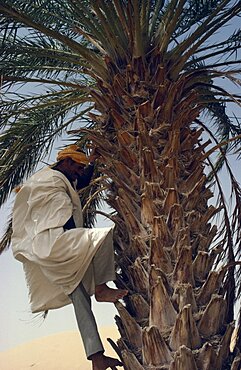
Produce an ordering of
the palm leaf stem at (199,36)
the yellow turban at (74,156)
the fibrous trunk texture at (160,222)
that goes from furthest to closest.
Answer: the palm leaf stem at (199,36)
the yellow turban at (74,156)
the fibrous trunk texture at (160,222)

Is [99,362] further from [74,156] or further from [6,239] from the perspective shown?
[6,239]

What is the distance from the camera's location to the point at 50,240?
14.4ft

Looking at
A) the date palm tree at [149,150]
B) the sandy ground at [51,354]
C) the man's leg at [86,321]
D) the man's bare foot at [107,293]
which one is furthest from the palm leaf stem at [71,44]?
the sandy ground at [51,354]

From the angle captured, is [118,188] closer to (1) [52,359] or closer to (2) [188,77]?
(2) [188,77]

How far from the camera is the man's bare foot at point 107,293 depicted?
453 centimetres

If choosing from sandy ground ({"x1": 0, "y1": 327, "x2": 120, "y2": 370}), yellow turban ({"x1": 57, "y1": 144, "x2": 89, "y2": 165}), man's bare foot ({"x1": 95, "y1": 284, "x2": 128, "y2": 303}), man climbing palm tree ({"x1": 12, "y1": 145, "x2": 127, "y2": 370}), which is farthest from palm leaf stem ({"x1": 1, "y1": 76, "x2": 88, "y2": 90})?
sandy ground ({"x1": 0, "y1": 327, "x2": 120, "y2": 370})

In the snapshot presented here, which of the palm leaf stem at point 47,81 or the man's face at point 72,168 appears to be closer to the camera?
the man's face at point 72,168

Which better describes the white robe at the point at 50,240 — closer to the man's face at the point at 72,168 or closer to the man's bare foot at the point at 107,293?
the man's bare foot at the point at 107,293

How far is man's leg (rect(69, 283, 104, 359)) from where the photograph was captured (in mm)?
4195

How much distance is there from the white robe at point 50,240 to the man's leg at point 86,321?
3.0 inches

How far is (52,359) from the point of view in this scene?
30.7m

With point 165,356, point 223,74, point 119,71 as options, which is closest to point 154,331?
point 165,356

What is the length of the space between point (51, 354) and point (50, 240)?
29027 millimetres

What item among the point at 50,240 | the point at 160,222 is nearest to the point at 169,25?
the point at 160,222
